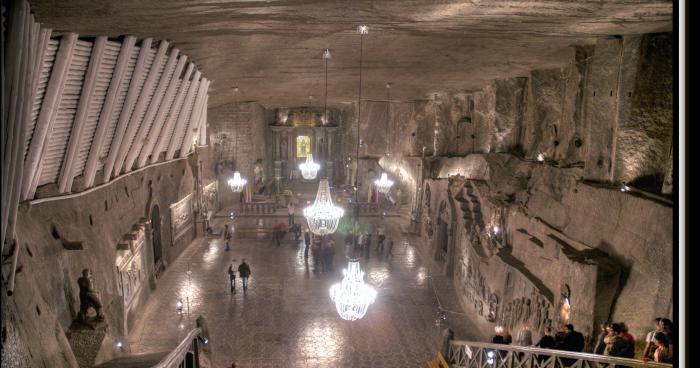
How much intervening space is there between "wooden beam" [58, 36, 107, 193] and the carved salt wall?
7.34m

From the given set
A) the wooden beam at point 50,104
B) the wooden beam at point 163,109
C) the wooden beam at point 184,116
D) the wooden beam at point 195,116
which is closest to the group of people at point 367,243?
the wooden beam at point 195,116

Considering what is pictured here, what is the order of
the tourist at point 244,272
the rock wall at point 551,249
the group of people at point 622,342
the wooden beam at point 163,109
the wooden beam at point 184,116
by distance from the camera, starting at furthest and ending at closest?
the tourist at point 244,272, the wooden beam at point 184,116, the wooden beam at point 163,109, the rock wall at point 551,249, the group of people at point 622,342

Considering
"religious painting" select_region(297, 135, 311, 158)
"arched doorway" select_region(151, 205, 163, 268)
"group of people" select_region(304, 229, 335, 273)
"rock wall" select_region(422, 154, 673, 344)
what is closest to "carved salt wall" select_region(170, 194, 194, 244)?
"arched doorway" select_region(151, 205, 163, 268)

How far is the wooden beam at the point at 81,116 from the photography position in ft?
20.5

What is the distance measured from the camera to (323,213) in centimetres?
963

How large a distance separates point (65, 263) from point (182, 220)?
8730mm

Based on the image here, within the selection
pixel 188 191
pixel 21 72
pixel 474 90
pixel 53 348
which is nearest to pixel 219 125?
pixel 188 191

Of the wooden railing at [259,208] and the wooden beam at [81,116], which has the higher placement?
the wooden beam at [81,116]

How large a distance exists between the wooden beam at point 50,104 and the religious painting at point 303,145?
77.0ft

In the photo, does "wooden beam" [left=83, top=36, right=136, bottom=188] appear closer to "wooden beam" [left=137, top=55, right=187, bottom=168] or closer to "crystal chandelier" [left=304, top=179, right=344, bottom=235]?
"wooden beam" [left=137, top=55, right=187, bottom=168]

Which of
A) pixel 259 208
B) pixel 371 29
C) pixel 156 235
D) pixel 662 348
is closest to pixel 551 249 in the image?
pixel 662 348

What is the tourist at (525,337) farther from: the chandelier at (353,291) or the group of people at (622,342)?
the chandelier at (353,291)

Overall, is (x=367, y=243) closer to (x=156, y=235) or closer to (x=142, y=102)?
(x=156, y=235)
